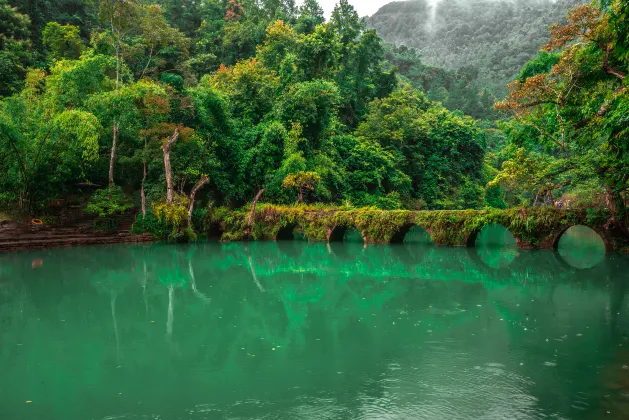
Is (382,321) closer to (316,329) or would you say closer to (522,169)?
(316,329)

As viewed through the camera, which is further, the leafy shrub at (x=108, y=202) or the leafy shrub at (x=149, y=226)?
the leafy shrub at (x=149, y=226)

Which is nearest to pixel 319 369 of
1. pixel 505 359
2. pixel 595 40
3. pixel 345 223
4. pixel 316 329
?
pixel 316 329

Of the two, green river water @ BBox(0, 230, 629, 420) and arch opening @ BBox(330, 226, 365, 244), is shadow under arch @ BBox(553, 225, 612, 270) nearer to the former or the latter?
green river water @ BBox(0, 230, 629, 420)

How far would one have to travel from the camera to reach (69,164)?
973 inches

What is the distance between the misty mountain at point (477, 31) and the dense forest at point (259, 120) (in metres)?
35.6

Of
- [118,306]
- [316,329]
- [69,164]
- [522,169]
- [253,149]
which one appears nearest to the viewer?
[316,329]

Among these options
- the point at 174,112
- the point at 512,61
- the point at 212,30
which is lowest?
the point at 174,112

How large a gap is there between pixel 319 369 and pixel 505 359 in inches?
116

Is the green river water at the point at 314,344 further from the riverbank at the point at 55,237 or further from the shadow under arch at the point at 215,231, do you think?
the shadow under arch at the point at 215,231

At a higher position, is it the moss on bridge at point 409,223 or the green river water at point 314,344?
the moss on bridge at point 409,223

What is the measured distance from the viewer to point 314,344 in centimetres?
834

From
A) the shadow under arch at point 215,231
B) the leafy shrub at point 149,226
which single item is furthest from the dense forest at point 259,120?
the shadow under arch at point 215,231

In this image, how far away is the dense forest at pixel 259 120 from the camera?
19031mm

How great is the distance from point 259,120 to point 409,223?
13.6 metres
